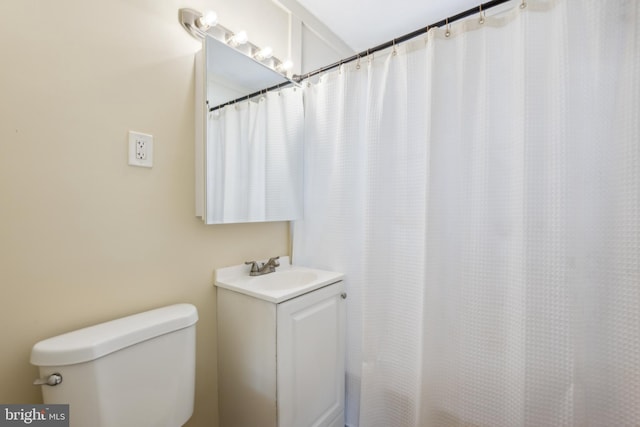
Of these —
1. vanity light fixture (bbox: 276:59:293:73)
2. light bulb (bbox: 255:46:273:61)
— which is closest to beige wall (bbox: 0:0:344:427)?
light bulb (bbox: 255:46:273:61)

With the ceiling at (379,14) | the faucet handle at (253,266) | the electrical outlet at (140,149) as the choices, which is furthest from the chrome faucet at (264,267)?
the ceiling at (379,14)

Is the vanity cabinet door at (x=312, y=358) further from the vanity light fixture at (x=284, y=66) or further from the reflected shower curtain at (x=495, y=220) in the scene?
the vanity light fixture at (x=284, y=66)

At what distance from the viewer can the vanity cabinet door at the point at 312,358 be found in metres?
1.10

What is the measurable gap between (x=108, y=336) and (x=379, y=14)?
2140 mm

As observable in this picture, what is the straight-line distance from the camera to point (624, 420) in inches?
35.4

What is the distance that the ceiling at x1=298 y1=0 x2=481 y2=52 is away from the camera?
1.64m

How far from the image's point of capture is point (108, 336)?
32.0 inches

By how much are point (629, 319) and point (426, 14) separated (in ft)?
6.07

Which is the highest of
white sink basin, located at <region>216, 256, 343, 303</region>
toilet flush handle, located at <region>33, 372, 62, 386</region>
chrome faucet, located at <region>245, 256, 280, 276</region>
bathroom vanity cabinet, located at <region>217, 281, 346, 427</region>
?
chrome faucet, located at <region>245, 256, 280, 276</region>

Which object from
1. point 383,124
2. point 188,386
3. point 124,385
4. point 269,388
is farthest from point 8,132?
point 383,124

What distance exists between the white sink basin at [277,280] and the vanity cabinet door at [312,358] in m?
0.04

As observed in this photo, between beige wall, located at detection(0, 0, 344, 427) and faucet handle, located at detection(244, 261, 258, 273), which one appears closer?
beige wall, located at detection(0, 0, 344, 427)

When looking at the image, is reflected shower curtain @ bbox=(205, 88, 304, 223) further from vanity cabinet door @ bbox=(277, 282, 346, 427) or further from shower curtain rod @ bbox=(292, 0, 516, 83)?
vanity cabinet door @ bbox=(277, 282, 346, 427)

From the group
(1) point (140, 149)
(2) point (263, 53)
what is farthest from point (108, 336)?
(2) point (263, 53)
